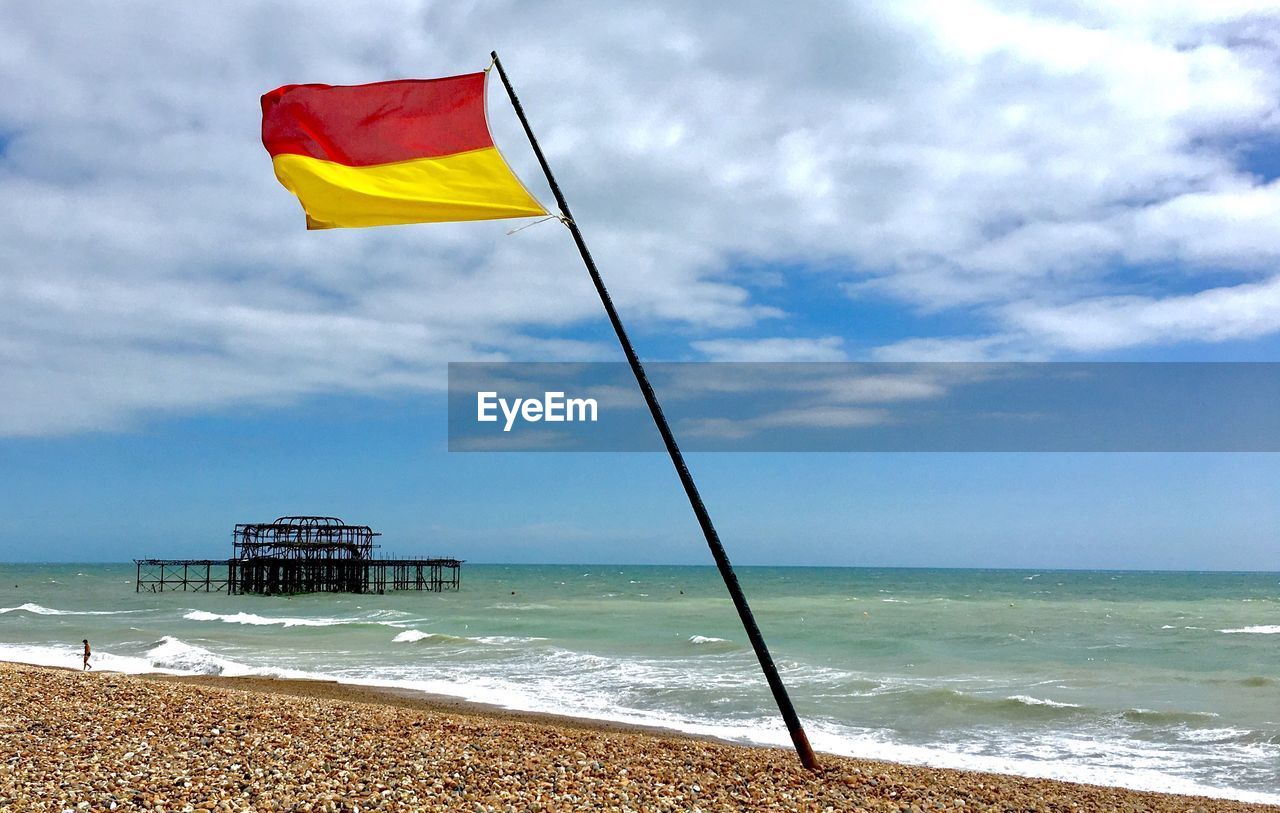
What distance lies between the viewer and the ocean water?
14359 mm

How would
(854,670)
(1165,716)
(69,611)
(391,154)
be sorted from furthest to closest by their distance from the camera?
(69,611), (854,670), (1165,716), (391,154)

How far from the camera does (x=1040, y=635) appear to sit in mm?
36812

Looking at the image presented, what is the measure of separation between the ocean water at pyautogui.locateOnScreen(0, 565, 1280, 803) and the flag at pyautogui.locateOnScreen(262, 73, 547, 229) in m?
9.46

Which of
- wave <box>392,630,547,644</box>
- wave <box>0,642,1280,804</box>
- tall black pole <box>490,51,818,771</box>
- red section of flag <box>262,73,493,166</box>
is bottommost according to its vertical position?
wave <box>392,630,547,644</box>

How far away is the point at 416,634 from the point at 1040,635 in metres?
22.9

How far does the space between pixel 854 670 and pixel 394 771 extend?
17762 mm

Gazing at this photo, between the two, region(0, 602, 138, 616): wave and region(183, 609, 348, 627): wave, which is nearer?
region(183, 609, 348, 627): wave

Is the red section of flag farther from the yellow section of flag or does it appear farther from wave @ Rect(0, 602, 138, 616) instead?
wave @ Rect(0, 602, 138, 616)

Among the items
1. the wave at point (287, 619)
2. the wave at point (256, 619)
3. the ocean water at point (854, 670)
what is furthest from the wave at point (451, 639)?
the wave at point (256, 619)

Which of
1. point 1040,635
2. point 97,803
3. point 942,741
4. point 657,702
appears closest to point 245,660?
point 657,702

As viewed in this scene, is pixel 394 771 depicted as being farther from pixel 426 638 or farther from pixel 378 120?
pixel 426 638

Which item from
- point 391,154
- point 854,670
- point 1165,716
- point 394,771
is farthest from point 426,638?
point 391,154

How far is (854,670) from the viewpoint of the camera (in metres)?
23.9

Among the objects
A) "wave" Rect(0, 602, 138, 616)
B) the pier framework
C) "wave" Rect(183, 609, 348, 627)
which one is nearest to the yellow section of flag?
"wave" Rect(183, 609, 348, 627)
